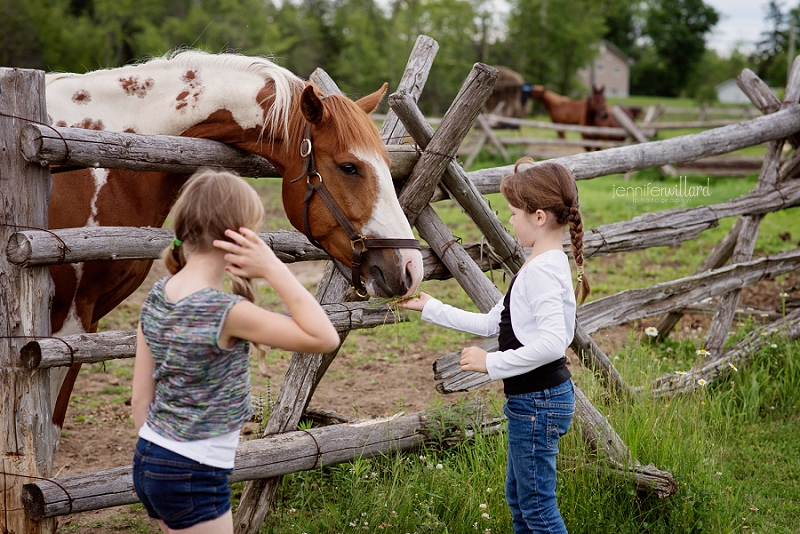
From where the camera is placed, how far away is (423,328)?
6.43 meters

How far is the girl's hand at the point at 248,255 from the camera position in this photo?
174 centimetres

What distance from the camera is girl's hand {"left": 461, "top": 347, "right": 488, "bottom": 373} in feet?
8.04

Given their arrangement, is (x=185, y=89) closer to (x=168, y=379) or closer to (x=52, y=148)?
(x=52, y=148)

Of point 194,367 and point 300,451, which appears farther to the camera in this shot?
point 300,451

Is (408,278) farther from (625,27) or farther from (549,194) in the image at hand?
(625,27)

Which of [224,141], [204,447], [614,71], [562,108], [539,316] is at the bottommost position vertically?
[614,71]

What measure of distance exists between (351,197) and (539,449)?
1.27 metres

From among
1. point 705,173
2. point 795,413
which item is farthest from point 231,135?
point 705,173

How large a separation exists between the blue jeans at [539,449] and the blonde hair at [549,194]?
0.48 metres

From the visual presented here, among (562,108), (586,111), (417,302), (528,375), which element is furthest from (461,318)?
(562,108)

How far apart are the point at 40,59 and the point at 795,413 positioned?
31.3 metres

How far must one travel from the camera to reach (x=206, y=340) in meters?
1.74

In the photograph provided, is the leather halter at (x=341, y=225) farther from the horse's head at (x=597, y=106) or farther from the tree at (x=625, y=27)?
the tree at (x=625, y=27)

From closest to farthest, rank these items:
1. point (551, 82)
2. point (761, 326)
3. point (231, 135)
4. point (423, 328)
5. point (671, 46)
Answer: point (231, 135) < point (761, 326) < point (423, 328) < point (551, 82) < point (671, 46)
